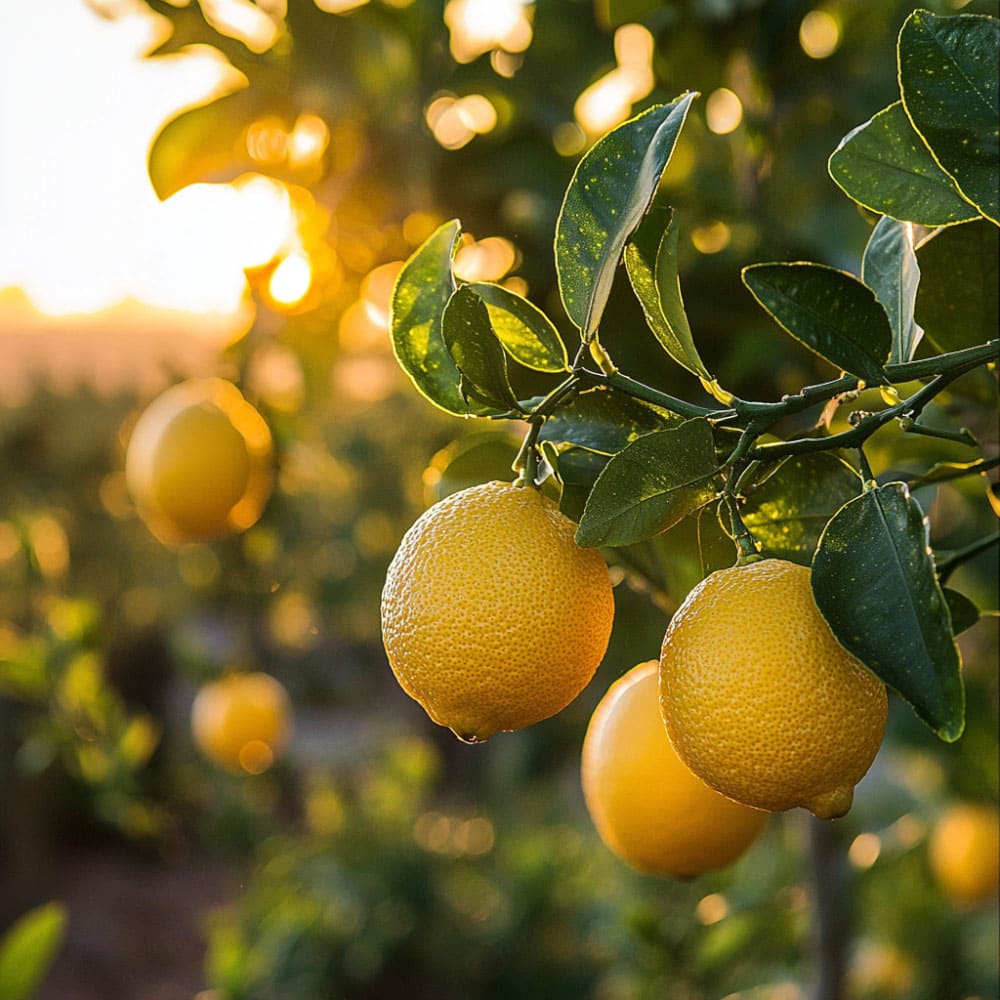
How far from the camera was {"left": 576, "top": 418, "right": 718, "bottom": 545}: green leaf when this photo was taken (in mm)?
360

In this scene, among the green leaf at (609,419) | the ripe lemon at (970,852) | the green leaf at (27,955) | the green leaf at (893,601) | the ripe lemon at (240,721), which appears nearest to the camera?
the green leaf at (893,601)

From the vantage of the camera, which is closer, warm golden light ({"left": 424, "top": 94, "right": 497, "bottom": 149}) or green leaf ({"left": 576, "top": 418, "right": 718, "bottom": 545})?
green leaf ({"left": 576, "top": 418, "right": 718, "bottom": 545})

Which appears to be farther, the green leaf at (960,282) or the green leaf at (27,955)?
the green leaf at (27,955)

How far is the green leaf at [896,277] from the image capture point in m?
0.43

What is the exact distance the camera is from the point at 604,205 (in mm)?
390

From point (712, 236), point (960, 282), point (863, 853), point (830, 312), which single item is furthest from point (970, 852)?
point (830, 312)

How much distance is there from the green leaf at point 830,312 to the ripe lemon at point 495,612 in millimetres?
120

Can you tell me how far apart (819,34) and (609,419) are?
773 mm

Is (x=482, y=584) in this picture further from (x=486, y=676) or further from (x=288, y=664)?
(x=288, y=664)

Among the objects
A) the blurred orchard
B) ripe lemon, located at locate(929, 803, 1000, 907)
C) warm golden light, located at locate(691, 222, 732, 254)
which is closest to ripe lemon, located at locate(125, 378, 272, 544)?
the blurred orchard

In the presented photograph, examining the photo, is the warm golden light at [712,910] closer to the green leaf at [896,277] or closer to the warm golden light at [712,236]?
the warm golden light at [712,236]

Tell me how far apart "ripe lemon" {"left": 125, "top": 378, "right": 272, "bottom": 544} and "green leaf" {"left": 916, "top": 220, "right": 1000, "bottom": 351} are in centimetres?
79

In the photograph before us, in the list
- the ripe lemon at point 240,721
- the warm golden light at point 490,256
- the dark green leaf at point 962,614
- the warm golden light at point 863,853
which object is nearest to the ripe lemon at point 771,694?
the dark green leaf at point 962,614

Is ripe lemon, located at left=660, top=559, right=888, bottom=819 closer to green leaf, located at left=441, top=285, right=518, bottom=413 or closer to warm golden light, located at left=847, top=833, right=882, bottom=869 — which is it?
green leaf, located at left=441, top=285, right=518, bottom=413
